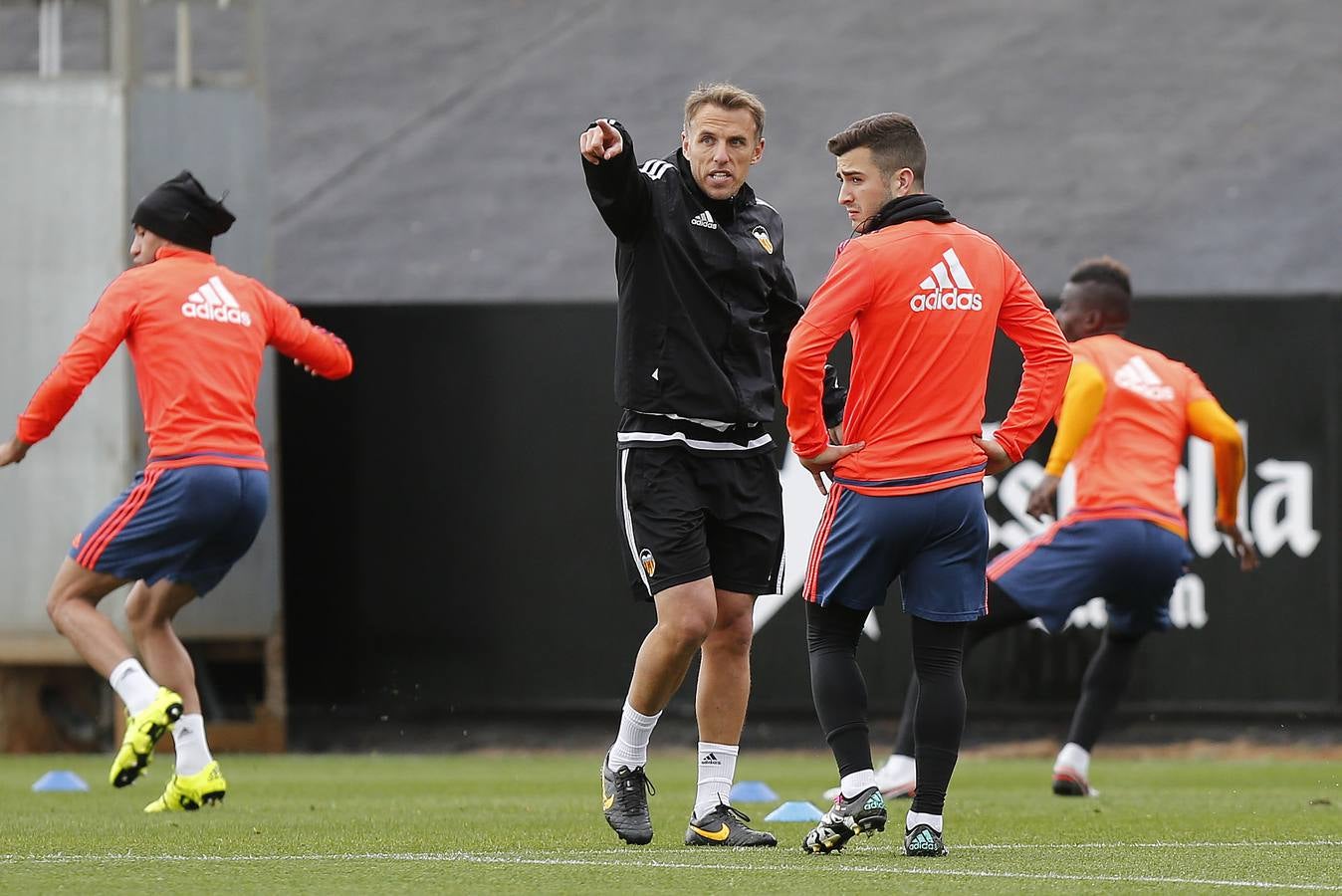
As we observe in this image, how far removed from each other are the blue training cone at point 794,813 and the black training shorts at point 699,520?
1228 millimetres

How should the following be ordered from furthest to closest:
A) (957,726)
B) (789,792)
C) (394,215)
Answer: (394,215), (789,792), (957,726)

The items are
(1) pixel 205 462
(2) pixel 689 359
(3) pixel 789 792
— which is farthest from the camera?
(3) pixel 789 792

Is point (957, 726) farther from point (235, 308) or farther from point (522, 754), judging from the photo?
point (522, 754)

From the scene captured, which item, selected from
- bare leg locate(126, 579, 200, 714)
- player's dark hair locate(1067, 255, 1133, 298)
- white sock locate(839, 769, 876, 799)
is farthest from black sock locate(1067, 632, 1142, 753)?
bare leg locate(126, 579, 200, 714)

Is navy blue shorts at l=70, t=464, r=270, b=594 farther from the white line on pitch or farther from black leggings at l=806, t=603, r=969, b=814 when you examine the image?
black leggings at l=806, t=603, r=969, b=814

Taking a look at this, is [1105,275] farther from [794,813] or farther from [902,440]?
[902,440]

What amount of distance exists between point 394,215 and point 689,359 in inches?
434

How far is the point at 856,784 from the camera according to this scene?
5484mm

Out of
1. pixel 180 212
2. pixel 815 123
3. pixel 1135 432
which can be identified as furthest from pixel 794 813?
pixel 815 123

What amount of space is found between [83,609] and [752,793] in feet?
8.53

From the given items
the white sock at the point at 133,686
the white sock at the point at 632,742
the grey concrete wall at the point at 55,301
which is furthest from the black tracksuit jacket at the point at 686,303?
the grey concrete wall at the point at 55,301

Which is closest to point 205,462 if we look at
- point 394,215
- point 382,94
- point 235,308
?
point 235,308

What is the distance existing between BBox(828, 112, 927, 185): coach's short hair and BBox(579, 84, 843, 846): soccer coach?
1.25 feet

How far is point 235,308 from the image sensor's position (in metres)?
7.52
